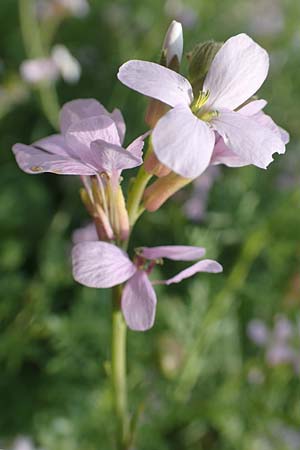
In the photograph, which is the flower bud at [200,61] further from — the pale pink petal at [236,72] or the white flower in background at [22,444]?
the white flower in background at [22,444]

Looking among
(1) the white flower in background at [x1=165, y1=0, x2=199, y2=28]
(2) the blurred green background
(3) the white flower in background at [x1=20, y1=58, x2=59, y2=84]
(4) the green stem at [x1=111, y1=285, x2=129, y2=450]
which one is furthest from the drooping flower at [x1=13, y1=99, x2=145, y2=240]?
(1) the white flower in background at [x1=165, y1=0, x2=199, y2=28]

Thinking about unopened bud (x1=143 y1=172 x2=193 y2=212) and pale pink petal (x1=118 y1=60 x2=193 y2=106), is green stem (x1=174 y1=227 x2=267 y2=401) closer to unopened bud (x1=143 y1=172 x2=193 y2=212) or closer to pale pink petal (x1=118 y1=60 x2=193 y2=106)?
unopened bud (x1=143 y1=172 x2=193 y2=212)

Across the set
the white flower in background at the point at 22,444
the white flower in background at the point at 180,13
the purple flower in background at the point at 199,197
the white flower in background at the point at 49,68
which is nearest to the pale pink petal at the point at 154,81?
the purple flower in background at the point at 199,197

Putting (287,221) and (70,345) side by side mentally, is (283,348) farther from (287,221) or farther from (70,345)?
(70,345)

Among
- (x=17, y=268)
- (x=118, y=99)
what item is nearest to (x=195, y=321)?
(x=17, y=268)

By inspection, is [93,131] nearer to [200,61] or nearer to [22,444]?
[200,61]

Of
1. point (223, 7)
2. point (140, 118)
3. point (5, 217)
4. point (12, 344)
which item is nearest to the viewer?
point (12, 344)

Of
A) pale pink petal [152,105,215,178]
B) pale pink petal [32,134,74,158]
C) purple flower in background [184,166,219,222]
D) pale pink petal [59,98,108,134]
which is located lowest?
purple flower in background [184,166,219,222]
